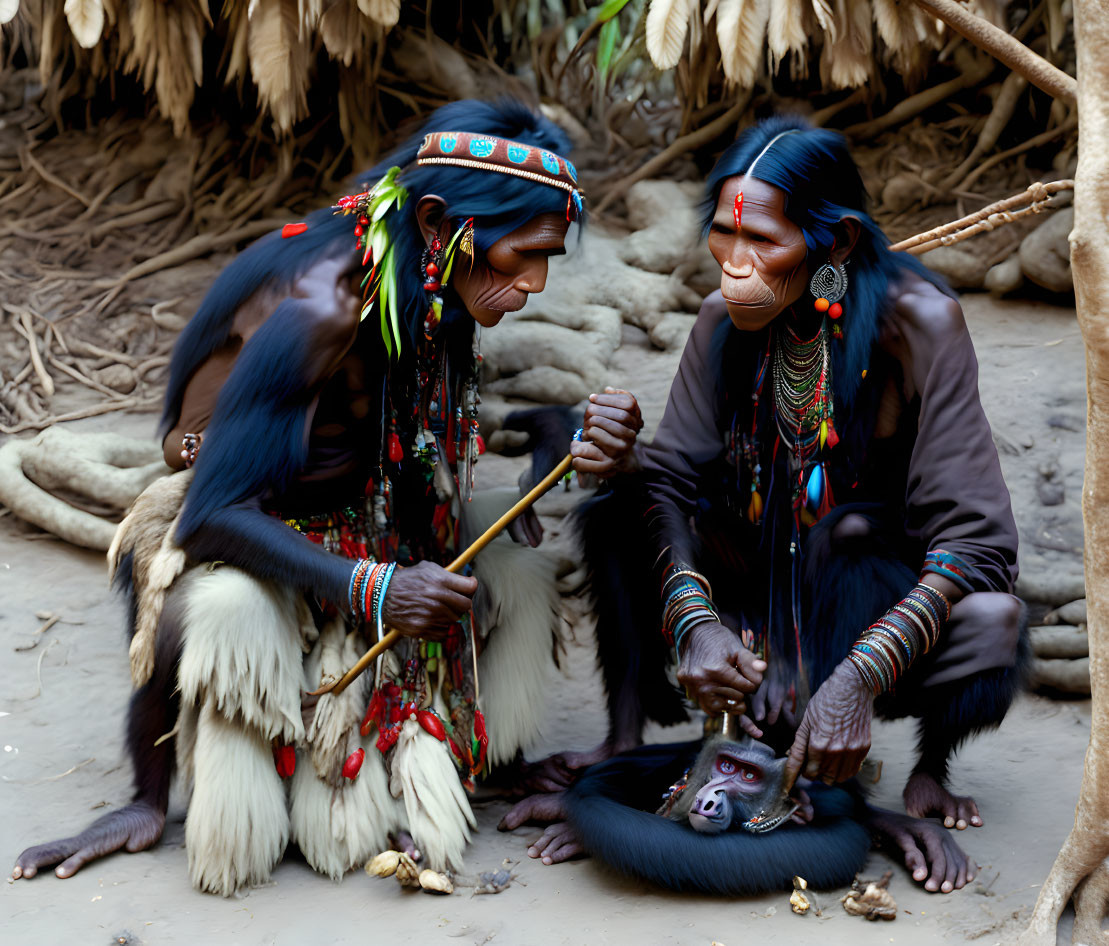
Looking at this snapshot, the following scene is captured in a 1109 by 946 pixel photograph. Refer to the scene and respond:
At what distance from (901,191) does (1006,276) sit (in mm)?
553

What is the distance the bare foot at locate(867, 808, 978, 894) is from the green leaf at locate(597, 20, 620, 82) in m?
3.26

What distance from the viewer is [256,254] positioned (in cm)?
273

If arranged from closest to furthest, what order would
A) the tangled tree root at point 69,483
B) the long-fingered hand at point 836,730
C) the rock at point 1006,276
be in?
the long-fingered hand at point 836,730, the tangled tree root at point 69,483, the rock at point 1006,276

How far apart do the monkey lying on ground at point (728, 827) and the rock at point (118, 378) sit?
2.84 metres

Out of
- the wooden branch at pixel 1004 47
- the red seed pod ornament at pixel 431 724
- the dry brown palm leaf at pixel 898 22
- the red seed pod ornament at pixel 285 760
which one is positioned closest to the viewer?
the wooden branch at pixel 1004 47

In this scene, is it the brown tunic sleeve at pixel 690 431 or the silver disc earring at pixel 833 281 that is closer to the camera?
the silver disc earring at pixel 833 281

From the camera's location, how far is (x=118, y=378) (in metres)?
4.63

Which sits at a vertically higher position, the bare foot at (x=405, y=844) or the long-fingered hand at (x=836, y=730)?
the long-fingered hand at (x=836, y=730)

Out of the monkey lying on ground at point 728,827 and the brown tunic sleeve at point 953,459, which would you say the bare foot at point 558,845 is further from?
the brown tunic sleeve at point 953,459

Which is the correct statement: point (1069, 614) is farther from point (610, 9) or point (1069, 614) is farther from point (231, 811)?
A: point (610, 9)

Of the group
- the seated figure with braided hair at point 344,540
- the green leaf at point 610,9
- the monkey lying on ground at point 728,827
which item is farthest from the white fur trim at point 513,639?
the green leaf at point 610,9

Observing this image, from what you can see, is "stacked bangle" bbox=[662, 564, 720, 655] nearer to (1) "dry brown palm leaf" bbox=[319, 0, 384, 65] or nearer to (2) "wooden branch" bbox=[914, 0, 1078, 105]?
(2) "wooden branch" bbox=[914, 0, 1078, 105]

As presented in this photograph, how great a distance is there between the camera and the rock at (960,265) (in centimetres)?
460

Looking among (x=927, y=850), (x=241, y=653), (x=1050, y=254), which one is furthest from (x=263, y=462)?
(x=1050, y=254)
